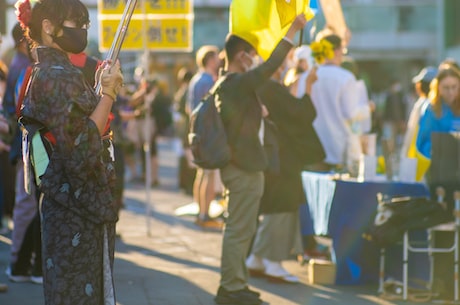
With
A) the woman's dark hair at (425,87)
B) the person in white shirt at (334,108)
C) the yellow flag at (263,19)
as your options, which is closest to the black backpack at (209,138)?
the yellow flag at (263,19)

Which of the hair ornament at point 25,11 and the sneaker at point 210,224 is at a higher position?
the hair ornament at point 25,11

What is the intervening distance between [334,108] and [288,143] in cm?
160

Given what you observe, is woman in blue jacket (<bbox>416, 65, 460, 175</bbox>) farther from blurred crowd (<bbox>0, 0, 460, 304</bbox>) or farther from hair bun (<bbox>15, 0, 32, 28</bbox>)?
hair bun (<bbox>15, 0, 32, 28</bbox>)

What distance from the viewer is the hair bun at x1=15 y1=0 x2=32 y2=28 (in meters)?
5.18

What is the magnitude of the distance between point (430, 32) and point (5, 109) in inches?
1264

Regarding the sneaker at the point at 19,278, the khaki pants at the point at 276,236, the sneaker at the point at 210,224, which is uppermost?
the khaki pants at the point at 276,236

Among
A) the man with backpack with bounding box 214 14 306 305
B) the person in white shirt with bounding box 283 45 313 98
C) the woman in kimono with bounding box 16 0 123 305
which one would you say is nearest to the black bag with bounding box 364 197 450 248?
the man with backpack with bounding box 214 14 306 305

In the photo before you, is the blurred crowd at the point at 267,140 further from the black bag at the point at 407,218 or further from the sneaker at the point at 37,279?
the black bag at the point at 407,218

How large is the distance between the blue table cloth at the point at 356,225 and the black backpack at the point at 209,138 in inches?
54.3

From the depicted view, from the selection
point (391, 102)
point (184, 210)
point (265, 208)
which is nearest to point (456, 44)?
point (391, 102)

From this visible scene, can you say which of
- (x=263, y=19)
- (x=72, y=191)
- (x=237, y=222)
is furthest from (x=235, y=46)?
(x=72, y=191)

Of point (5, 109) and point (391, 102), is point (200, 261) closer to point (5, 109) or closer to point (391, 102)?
point (5, 109)

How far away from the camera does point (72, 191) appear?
4.93m

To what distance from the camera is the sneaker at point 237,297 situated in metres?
7.66
